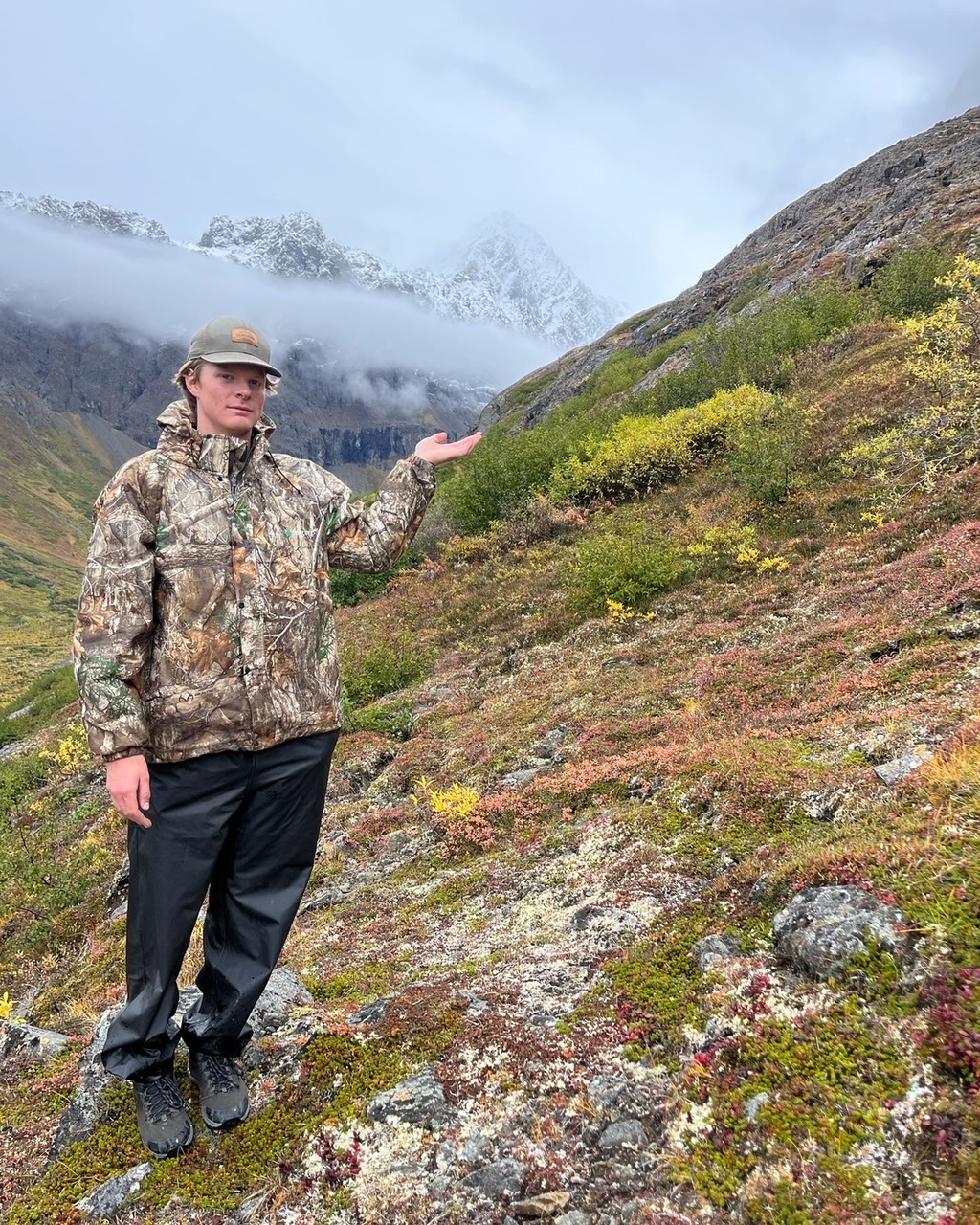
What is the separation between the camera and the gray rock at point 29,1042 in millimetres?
4379

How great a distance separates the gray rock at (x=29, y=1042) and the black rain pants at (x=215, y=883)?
149cm

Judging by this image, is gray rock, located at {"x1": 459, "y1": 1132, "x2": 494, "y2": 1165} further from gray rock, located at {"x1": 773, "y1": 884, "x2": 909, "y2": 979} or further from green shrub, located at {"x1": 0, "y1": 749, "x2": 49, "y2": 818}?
green shrub, located at {"x1": 0, "y1": 749, "x2": 49, "y2": 818}

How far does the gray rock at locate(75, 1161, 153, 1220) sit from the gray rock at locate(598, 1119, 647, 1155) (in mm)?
2091

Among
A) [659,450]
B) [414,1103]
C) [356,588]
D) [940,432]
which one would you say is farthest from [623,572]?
[356,588]

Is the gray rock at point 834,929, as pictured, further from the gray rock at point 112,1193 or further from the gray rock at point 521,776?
the gray rock at point 521,776

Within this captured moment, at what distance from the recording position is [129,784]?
2912 mm

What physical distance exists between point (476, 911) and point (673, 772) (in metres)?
2.33

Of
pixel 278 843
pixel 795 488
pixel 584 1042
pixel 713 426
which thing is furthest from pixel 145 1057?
pixel 713 426

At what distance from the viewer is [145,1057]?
3234 mm

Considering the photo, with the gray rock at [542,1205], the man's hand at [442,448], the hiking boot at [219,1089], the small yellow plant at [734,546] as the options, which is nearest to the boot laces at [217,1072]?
the hiking boot at [219,1089]

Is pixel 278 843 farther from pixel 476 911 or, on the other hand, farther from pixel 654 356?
pixel 654 356

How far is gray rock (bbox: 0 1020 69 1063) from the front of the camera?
438cm

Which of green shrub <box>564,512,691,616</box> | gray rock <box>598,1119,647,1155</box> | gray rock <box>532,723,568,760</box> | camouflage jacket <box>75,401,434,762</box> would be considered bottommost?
gray rock <box>532,723,568,760</box>

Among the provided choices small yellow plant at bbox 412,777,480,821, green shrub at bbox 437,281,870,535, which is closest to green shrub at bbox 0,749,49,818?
small yellow plant at bbox 412,777,480,821
